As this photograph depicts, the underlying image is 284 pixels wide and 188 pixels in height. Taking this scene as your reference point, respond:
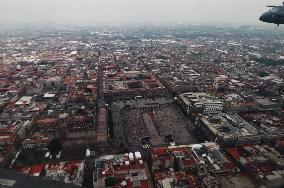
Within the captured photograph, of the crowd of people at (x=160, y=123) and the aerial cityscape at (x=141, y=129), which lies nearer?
the aerial cityscape at (x=141, y=129)

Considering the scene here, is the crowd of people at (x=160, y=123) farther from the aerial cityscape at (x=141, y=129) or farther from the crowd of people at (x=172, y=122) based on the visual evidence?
the aerial cityscape at (x=141, y=129)

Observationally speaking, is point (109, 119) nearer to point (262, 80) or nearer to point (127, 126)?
point (127, 126)

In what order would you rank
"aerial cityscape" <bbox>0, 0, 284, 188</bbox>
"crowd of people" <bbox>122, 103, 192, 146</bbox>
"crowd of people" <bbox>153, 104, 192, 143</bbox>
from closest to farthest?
"aerial cityscape" <bbox>0, 0, 284, 188</bbox>, "crowd of people" <bbox>122, 103, 192, 146</bbox>, "crowd of people" <bbox>153, 104, 192, 143</bbox>

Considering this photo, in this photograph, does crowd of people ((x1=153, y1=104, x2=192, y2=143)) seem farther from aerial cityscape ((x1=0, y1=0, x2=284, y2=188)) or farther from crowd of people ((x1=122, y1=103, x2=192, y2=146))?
aerial cityscape ((x1=0, y1=0, x2=284, y2=188))

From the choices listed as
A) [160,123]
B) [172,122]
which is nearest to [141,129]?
[160,123]

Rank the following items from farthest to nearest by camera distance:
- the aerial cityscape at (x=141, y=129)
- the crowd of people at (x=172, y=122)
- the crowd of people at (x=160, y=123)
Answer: the crowd of people at (x=172, y=122) < the crowd of people at (x=160, y=123) < the aerial cityscape at (x=141, y=129)

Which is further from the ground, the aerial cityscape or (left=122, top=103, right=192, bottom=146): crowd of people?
the aerial cityscape

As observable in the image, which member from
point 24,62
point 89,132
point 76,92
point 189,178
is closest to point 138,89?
point 76,92

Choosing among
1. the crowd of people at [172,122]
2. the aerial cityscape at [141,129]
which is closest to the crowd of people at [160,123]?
the crowd of people at [172,122]

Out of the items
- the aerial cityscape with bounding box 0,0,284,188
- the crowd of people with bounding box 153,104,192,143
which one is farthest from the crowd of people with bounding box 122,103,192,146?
the aerial cityscape with bounding box 0,0,284,188

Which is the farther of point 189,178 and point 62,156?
A: point 62,156

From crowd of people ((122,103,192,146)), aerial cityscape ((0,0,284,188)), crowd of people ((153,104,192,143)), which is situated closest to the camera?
aerial cityscape ((0,0,284,188))
